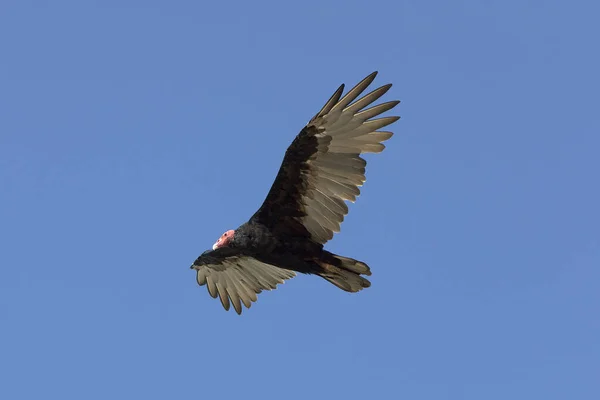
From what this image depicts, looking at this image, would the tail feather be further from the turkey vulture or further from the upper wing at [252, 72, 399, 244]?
the upper wing at [252, 72, 399, 244]

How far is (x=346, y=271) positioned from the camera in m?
12.1

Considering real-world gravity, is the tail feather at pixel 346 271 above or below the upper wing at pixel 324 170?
below

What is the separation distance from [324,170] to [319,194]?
315 millimetres

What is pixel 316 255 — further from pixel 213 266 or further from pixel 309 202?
pixel 213 266

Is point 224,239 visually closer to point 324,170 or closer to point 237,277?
point 324,170

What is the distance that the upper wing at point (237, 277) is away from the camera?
14.1 meters

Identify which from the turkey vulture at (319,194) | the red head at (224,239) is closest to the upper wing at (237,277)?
the red head at (224,239)

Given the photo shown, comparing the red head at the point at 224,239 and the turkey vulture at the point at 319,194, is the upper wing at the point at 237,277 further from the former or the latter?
the turkey vulture at the point at 319,194

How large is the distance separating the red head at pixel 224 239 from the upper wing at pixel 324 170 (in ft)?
1.24

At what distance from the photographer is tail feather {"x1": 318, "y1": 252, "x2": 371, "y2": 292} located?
12070 millimetres

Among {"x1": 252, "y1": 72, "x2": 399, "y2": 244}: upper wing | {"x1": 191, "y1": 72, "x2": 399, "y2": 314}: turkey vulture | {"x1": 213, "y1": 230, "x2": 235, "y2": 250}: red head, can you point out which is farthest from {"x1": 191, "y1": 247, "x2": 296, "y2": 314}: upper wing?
{"x1": 252, "y1": 72, "x2": 399, "y2": 244}: upper wing

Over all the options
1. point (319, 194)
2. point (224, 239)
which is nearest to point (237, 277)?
point (224, 239)

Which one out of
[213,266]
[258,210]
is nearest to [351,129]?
[258,210]

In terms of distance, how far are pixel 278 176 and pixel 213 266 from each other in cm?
260
